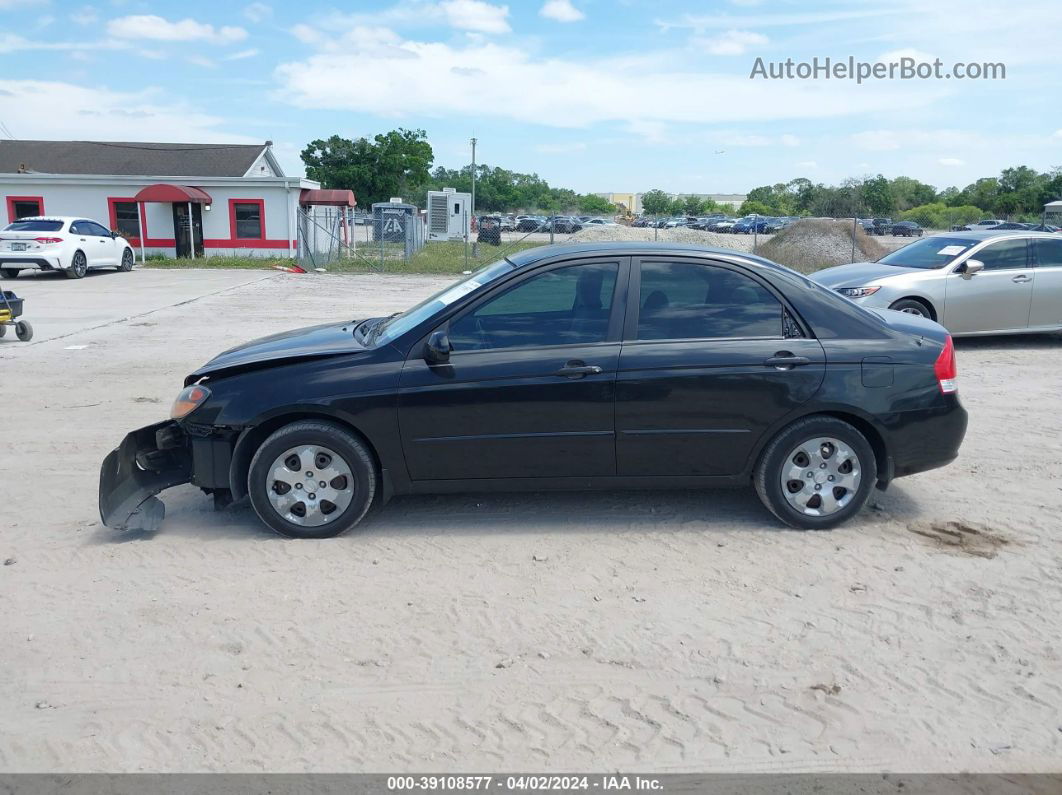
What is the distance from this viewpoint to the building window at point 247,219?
1217 inches

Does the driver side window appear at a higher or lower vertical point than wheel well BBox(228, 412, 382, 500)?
higher

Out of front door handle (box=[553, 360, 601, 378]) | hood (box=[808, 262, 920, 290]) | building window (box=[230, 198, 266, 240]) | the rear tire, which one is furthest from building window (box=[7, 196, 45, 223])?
front door handle (box=[553, 360, 601, 378])

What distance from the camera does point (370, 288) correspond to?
74.5 feet

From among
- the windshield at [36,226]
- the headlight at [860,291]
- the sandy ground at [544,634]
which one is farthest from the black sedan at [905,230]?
the sandy ground at [544,634]

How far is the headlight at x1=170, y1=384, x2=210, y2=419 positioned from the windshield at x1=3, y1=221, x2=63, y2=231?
2164cm

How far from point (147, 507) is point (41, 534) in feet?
2.26

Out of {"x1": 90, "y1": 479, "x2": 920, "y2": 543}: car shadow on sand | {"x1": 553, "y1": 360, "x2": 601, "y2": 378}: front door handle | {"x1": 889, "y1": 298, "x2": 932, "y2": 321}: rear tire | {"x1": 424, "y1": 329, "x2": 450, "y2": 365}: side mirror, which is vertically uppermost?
{"x1": 424, "y1": 329, "x2": 450, "y2": 365}: side mirror

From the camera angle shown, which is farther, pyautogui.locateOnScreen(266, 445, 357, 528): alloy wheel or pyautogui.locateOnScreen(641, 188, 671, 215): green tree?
pyautogui.locateOnScreen(641, 188, 671, 215): green tree

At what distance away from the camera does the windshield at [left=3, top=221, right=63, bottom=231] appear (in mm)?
23562

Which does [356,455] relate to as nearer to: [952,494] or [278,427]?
[278,427]

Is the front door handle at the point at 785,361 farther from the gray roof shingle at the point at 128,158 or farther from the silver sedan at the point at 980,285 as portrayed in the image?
the gray roof shingle at the point at 128,158

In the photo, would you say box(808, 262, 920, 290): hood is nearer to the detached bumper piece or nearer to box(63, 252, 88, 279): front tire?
the detached bumper piece

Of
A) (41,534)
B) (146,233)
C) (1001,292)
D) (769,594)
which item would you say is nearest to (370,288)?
(146,233)

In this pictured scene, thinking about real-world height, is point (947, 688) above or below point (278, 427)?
below
